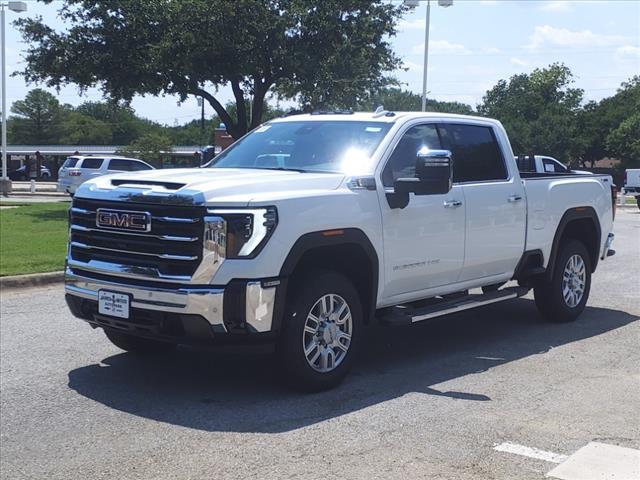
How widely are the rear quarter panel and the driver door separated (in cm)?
129

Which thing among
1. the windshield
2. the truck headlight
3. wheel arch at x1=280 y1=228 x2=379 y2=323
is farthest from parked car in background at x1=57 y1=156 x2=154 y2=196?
the truck headlight

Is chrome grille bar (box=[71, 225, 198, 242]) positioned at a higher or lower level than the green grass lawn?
higher

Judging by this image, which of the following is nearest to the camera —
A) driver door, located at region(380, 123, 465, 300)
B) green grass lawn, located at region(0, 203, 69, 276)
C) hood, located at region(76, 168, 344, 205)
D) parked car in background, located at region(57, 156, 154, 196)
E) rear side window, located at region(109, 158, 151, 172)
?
hood, located at region(76, 168, 344, 205)

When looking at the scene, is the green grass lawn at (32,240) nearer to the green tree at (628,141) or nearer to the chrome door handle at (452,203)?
the chrome door handle at (452,203)

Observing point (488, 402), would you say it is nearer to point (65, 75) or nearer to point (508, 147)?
point (508, 147)

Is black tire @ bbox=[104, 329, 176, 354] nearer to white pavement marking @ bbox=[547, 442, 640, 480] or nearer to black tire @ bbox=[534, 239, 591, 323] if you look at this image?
white pavement marking @ bbox=[547, 442, 640, 480]

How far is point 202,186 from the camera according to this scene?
5.57 metres

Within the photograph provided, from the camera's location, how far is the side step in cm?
651

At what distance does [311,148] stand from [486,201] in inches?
68.6

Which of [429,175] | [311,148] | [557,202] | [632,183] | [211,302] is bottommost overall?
[211,302]

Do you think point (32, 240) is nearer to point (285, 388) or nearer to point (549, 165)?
point (285, 388)

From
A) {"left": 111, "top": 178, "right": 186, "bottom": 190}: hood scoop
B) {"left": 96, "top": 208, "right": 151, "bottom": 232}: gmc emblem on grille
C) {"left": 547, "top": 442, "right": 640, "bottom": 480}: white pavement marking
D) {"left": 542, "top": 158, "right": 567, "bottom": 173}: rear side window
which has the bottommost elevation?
{"left": 547, "top": 442, "right": 640, "bottom": 480}: white pavement marking

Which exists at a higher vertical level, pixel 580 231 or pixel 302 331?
pixel 580 231

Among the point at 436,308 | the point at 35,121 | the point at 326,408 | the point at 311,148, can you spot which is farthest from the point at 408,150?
the point at 35,121
